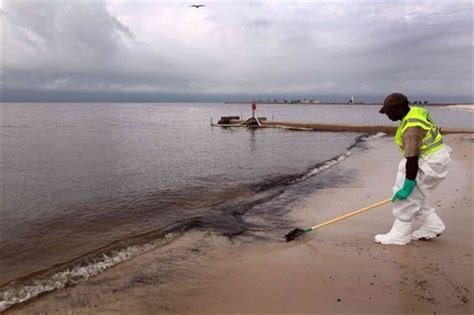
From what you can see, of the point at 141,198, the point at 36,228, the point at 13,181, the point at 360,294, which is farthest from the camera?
the point at 13,181

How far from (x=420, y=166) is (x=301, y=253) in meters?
2.32

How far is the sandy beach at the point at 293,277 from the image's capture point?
12.8 feet

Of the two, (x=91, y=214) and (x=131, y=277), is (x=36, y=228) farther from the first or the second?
(x=131, y=277)

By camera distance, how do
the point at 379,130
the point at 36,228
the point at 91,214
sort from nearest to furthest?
1. the point at 36,228
2. the point at 91,214
3. the point at 379,130

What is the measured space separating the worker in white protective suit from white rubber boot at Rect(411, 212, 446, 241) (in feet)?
0.33

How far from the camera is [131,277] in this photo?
16.4 feet

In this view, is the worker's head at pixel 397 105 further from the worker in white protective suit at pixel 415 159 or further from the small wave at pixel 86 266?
the small wave at pixel 86 266

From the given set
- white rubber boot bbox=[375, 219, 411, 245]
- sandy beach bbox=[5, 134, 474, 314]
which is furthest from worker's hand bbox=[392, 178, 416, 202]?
sandy beach bbox=[5, 134, 474, 314]

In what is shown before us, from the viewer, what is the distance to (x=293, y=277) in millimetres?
4531

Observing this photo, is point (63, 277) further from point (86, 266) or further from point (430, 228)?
point (430, 228)

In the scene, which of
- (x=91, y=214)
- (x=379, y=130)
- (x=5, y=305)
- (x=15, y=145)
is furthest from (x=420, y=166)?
(x=379, y=130)

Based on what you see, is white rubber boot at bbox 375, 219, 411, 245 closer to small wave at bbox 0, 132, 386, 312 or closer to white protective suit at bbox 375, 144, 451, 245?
white protective suit at bbox 375, 144, 451, 245

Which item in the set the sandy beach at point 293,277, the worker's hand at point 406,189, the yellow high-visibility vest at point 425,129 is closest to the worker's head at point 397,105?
the yellow high-visibility vest at point 425,129

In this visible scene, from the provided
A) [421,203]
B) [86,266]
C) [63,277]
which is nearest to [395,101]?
[421,203]
